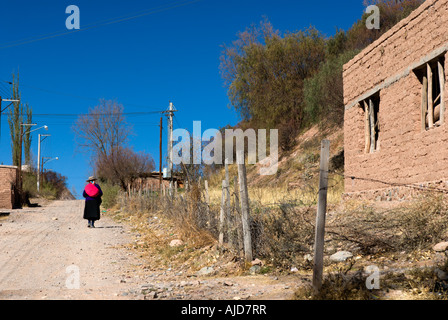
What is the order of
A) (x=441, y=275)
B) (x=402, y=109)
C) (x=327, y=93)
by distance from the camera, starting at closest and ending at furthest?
1. (x=441, y=275)
2. (x=402, y=109)
3. (x=327, y=93)

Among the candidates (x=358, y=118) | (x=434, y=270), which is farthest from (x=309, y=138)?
(x=434, y=270)

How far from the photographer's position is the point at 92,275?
8.65 meters

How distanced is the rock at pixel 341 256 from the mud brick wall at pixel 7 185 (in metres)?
22.6

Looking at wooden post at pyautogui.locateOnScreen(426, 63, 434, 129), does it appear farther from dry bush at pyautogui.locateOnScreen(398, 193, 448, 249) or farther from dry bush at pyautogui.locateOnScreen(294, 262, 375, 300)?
dry bush at pyautogui.locateOnScreen(294, 262, 375, 300)

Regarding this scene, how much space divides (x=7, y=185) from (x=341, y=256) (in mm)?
23620

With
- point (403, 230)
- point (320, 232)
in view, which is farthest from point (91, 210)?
point (320, 232)

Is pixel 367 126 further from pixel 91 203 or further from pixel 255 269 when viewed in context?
pixel 91 203

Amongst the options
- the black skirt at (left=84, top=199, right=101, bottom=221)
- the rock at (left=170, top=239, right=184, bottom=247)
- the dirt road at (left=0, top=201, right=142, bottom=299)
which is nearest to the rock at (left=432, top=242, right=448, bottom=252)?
the dirt road at (left=0, top=201, right=142, bottom=299)
